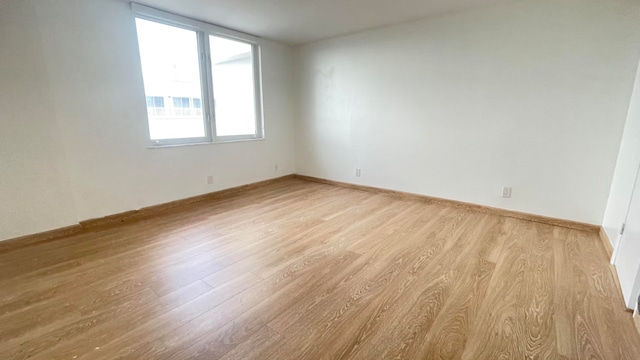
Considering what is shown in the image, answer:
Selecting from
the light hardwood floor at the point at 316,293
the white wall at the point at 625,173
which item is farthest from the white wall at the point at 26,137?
the white wall at the point at 625,173

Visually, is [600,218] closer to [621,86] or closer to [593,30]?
[621,86]

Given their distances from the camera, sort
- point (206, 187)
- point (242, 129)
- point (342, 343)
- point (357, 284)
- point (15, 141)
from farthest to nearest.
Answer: point (242, 129) < point (206, 187) < point (15, 141) < point (357, 284) < point (342, 343)

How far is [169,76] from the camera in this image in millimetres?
3385

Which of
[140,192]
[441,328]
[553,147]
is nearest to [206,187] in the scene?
→ [140,192]

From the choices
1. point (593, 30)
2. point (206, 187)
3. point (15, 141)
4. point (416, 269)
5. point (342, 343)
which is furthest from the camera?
point (206, 187)

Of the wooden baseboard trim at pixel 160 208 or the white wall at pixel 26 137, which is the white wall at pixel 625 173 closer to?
the wooden baseboard trim at pixel 160 208

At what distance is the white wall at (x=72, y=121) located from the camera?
235 centimetres

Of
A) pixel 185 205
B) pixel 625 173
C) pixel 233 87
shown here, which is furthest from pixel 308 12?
pixel 625 173

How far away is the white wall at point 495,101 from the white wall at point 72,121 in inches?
107

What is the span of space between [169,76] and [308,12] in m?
1.85

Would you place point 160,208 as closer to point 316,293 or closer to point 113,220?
point 113,220

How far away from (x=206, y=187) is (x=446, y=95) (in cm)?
341

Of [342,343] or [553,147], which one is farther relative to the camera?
[553,147]

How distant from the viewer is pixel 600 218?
2.74m
